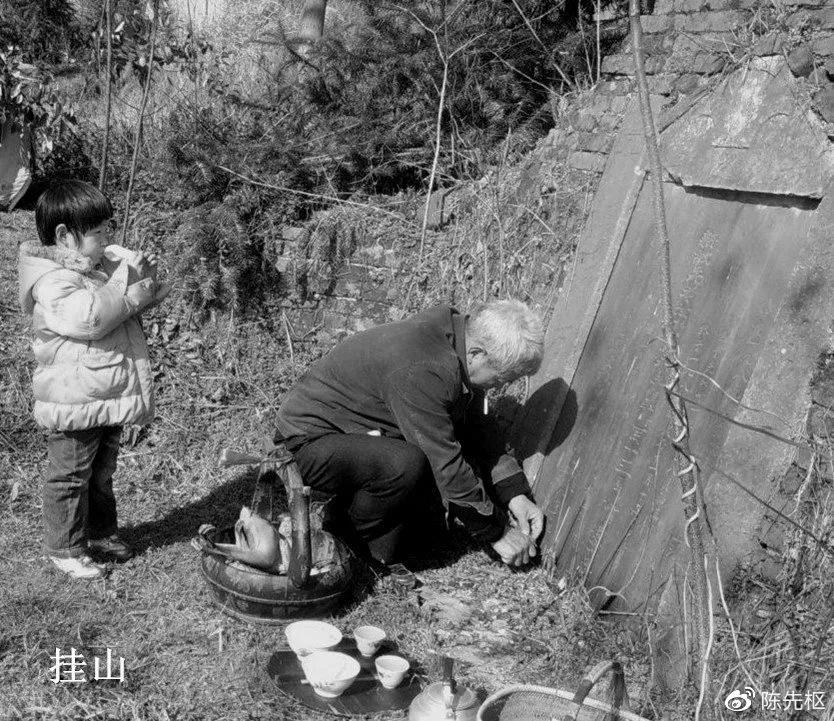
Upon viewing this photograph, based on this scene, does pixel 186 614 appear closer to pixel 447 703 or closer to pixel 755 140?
pixel 447 703

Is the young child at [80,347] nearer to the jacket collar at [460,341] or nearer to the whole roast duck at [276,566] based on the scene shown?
the whole roast duck at [276,566]

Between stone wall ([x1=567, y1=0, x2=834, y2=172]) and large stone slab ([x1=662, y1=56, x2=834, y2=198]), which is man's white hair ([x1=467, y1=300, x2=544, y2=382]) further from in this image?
stone wall ([x1=567, y1=0, x2=834, y2=172])

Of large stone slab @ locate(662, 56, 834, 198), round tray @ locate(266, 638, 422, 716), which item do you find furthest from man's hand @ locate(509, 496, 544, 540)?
large stone slab @ locate(662, 56, 834, 198)

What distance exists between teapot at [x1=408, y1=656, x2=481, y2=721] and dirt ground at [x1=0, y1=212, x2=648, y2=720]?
1.24 feet

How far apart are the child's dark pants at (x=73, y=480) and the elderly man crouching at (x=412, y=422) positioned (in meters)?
0.81

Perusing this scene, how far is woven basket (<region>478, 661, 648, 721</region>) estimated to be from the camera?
8.75 ft

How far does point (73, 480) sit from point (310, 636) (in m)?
1.31

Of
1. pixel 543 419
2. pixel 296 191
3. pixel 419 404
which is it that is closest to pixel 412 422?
pixel 419 404

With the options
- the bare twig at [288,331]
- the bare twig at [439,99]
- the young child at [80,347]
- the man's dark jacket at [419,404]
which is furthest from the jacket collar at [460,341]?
the bare twig at [288,331]

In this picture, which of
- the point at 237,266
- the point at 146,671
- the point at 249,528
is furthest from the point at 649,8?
the point at 146,671

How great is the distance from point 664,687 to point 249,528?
1.77 meters

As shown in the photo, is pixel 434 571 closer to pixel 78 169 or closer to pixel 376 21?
Answer: pixel 376 21

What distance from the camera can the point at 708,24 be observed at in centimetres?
425

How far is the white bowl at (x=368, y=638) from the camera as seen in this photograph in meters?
3.47
